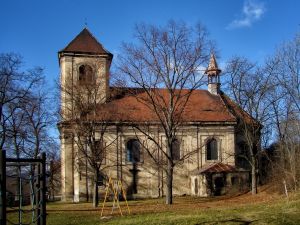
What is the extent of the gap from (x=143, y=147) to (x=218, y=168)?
784 cm

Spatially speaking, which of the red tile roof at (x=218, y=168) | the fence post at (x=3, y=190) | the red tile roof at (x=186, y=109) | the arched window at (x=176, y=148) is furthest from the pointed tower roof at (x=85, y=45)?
the fence post at (x=3, y=190)

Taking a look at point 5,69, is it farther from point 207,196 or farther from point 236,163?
point 236,163

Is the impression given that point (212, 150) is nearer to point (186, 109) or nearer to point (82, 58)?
point (186, 109)

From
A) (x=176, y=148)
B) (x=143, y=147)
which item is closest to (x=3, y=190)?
(x=143, y=147)

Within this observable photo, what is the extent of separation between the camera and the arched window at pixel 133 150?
1745 inches

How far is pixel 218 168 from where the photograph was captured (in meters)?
43.2

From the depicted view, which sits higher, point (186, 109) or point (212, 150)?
point (186, 109)

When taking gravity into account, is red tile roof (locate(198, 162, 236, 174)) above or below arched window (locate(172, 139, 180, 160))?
below

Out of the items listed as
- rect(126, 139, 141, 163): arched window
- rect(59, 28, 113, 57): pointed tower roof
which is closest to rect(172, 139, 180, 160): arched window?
rect(126, 139, 141, 163): arched window

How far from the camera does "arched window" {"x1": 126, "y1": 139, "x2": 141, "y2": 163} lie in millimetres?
44312

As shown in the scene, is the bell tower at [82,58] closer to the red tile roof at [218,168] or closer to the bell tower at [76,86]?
the bell tower at [76,86]

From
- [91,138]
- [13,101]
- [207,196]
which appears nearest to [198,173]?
[207,196]

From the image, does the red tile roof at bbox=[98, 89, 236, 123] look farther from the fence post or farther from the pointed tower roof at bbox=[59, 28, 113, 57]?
the fence post

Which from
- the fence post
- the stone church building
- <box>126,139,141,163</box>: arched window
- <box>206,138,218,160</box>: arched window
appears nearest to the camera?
the fence post
